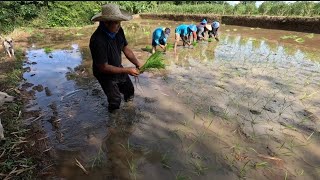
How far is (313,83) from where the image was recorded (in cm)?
566

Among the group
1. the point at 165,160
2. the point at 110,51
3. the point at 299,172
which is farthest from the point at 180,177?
the point at 110,51

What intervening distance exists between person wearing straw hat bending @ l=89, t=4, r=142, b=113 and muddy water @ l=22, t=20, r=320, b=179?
1.60ft

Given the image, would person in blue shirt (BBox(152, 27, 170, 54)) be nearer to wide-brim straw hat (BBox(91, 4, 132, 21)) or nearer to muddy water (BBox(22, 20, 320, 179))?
muddy water (BBox(22, 20, 320, 179))

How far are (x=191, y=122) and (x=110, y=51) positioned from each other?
157 centimetres

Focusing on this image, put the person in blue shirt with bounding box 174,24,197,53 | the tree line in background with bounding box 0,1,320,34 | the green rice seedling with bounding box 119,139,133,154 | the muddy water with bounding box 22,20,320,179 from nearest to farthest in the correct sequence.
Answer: the muddy water with bounding box 22,20,320,179 → the green rice seedling with bounding box 119,139,133,154 → the person in blue shirt with bounding box 174,24,197,53 → the tree line in background with bounding box 0,1,320,34

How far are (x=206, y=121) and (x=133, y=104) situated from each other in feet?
4.52

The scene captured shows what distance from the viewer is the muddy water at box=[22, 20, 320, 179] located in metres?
3.19

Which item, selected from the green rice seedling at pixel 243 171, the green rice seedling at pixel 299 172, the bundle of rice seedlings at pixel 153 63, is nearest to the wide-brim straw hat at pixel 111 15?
the bundle of rice seedlings at pixel 153 63

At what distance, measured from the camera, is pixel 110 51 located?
419 centimetres

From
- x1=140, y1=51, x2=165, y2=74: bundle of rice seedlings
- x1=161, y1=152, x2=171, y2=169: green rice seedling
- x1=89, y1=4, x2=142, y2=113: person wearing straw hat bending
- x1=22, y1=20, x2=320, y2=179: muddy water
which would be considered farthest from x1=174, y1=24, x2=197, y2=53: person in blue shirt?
x1=161, y1=152, x2=171, y2=169: green rice seedling

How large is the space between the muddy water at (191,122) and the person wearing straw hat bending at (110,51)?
49 cm

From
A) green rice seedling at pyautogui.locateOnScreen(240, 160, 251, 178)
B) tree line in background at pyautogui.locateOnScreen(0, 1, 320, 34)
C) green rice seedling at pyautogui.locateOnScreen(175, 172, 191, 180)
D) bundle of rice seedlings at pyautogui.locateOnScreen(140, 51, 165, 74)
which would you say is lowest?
green rice seedling at pyautogui.locateOnScreen(175, 172, 191, 180)

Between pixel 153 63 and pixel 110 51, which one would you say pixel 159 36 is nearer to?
pixel 153 63

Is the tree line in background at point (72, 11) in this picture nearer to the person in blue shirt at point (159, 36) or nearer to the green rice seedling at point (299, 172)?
the person in blue shirt at point (159, 36)
